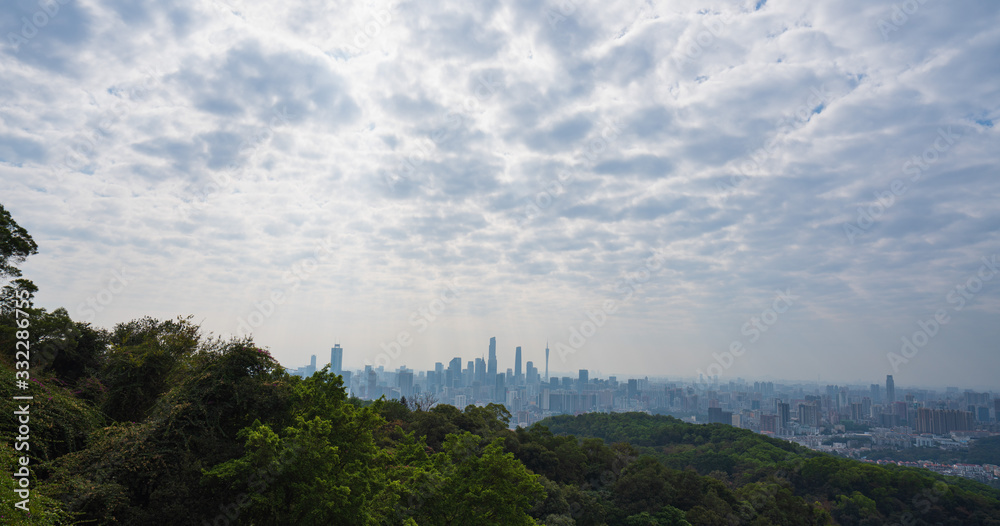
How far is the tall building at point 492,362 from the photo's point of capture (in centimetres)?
14725

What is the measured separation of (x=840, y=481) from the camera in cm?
4022

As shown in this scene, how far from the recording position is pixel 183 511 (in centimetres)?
1020

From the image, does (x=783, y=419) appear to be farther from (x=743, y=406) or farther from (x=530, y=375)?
(x=530, y=375)

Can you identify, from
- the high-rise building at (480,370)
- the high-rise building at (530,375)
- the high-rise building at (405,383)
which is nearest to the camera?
the high-rise building at (405,383)

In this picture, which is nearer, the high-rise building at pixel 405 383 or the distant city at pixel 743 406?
the distant city at pixel 743 406

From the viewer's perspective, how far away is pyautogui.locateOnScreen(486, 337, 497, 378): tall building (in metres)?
147

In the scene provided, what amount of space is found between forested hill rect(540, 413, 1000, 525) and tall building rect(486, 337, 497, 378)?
9309 centimetres

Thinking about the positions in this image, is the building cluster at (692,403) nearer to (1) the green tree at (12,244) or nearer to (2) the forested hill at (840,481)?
(2) the forested hill at (840,481)

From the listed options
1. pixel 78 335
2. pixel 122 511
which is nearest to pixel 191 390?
pixel 122 511

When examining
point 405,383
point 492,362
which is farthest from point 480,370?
point 405,383

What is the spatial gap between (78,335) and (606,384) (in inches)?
6504

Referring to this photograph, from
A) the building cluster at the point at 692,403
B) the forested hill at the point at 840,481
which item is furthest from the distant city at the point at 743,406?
the forested hill at the point at 840,481

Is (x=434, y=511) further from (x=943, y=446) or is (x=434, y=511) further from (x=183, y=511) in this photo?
(x=943, y=446)

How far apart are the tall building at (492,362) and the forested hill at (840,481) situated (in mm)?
93088
